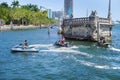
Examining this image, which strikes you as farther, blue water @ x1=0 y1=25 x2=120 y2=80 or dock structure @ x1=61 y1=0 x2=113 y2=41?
dock structure @ x1=61 y1=0 x2=113 y2=41

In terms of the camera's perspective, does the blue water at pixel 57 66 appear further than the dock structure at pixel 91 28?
No

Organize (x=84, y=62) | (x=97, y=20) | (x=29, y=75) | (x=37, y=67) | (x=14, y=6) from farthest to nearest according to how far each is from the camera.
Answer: (x=14, y=6) → (x=97, y=20) → (x=84, y=62) → (x=37, y=67) → (x=29, y=75)

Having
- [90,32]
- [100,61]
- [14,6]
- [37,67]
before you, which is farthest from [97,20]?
[14,6]

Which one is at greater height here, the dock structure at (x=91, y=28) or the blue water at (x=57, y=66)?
the dock structure at (x=91, y=28)

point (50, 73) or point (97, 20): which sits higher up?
point (97, 20)

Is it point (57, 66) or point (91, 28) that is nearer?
point (57, 66)

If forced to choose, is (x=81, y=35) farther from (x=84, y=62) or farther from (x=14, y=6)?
(x=14, y=6)

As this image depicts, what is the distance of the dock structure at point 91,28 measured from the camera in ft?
238

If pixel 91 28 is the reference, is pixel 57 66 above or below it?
below

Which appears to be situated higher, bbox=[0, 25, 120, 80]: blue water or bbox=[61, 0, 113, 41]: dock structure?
bbox=[61, 0, 113, 41]: dock structure

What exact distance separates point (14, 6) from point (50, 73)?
510ft

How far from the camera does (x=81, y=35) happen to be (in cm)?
7781

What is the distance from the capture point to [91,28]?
240 ft

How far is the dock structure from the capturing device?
72.5 metres
